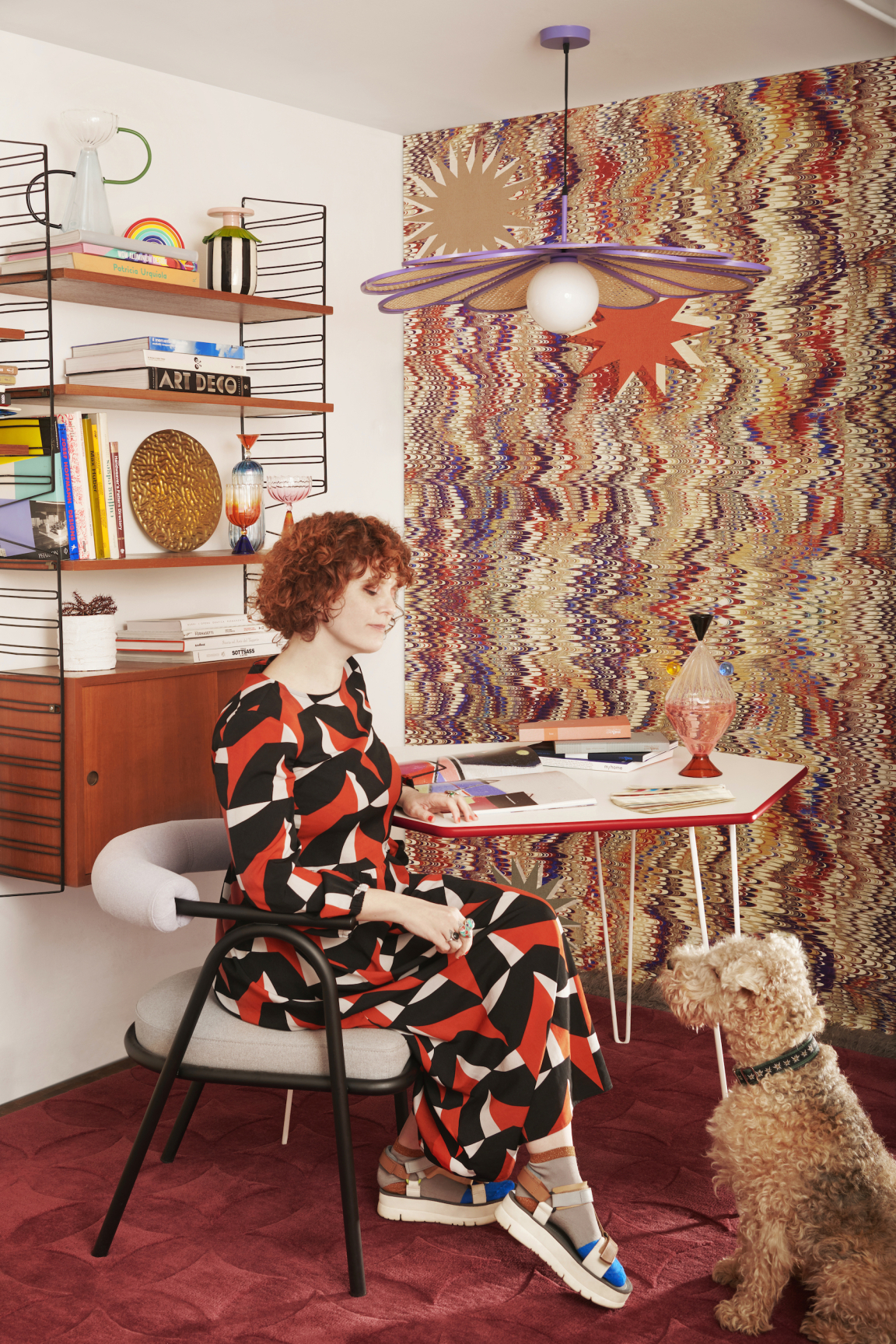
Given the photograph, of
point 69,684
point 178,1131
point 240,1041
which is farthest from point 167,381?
point 178,1131

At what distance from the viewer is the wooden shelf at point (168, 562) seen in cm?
266

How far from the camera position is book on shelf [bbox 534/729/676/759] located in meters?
2.70

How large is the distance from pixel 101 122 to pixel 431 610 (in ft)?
5.38

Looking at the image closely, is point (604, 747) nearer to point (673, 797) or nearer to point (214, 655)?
point (673, 797)

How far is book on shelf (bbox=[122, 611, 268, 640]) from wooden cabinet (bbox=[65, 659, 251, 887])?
0.29ft

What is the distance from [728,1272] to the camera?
2090 millimetres

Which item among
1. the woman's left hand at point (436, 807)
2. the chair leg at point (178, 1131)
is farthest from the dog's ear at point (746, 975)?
the chair leg at point (178, 1131)

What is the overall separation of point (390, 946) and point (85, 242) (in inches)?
64.3

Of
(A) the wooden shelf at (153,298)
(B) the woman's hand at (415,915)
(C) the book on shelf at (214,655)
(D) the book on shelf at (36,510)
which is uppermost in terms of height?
(A) the wooden shelf at (153,298)

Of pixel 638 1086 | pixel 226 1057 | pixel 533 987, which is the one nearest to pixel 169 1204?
pixel 226 1057

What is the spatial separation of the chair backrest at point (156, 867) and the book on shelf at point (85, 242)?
4.21 ft

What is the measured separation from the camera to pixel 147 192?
3.00m

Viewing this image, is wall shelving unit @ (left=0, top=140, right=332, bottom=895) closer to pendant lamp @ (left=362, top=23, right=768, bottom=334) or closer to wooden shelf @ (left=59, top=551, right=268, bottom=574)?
wooden shelf @ (left=59, top=551, right=268, bottom=574)

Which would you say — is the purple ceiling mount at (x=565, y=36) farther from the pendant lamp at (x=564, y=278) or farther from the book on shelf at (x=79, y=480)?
the book on shelf at (x=79, y=480)
